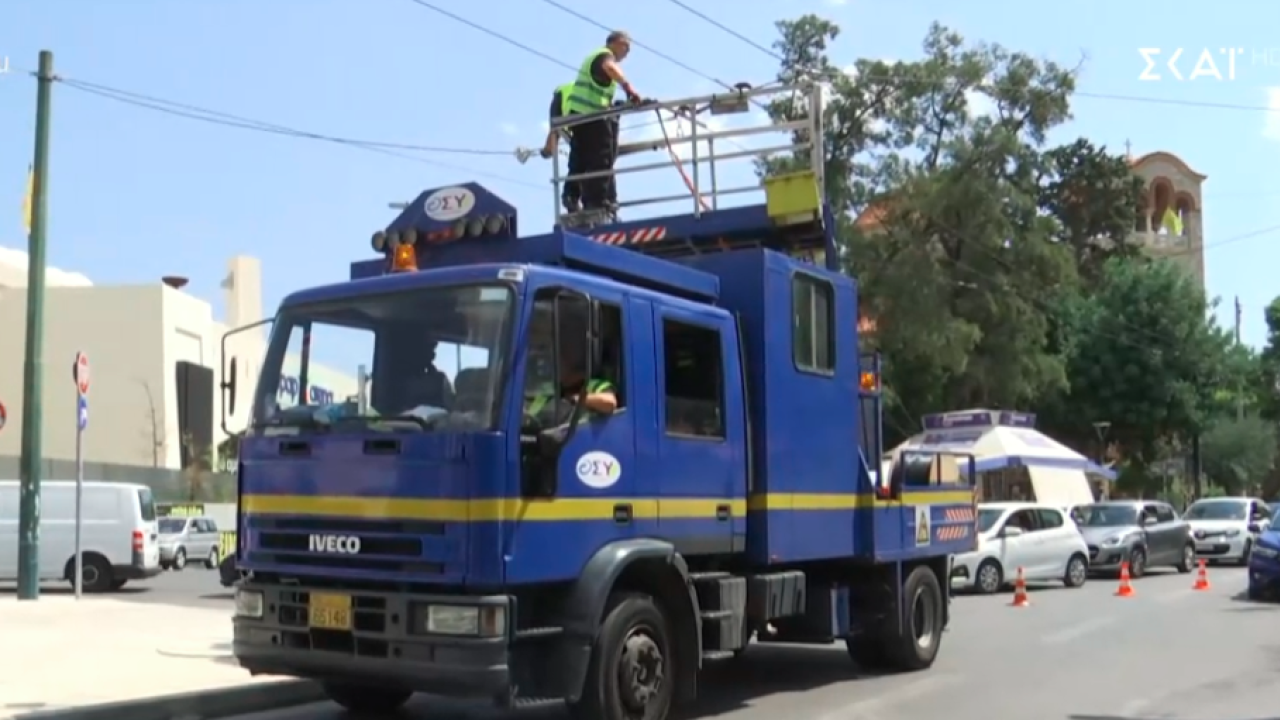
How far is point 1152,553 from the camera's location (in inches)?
1116

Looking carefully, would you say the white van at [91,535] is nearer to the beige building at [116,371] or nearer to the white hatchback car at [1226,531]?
the white hatchback car at [1226,531]

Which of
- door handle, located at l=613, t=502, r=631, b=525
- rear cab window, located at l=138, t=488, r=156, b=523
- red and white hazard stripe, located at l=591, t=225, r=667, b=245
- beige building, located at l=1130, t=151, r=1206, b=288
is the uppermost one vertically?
beige building, located at l=1130, t=151, r=1206, b=288

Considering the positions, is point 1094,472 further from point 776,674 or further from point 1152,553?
point 776,674

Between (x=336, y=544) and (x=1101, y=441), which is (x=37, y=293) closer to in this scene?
(x=336, y=544)

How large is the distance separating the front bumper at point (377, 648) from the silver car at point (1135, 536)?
2141cm

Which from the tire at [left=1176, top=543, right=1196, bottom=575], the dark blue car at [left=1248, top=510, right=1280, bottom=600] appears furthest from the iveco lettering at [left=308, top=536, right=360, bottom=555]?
the tire at [left=1176, top=543, right=1196, bottom=575]

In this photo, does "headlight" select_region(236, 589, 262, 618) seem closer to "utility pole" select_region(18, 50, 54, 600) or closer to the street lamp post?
"utility pole" select_region(18, 50, 54, 600)

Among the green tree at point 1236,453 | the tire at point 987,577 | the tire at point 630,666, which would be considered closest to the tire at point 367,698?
the tire at point 630,666

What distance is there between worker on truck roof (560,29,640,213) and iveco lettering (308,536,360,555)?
4.61 m

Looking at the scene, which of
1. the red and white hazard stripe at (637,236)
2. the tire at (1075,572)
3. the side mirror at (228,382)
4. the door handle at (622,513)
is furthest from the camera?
the tire at (1075,572)

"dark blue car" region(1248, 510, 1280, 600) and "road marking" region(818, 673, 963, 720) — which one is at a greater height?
"dark blue car" region(1248, 510, 1280, 600)

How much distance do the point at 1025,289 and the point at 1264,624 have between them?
2604 cm

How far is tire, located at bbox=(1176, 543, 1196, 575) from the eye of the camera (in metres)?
29.4

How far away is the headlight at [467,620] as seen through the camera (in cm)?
777
